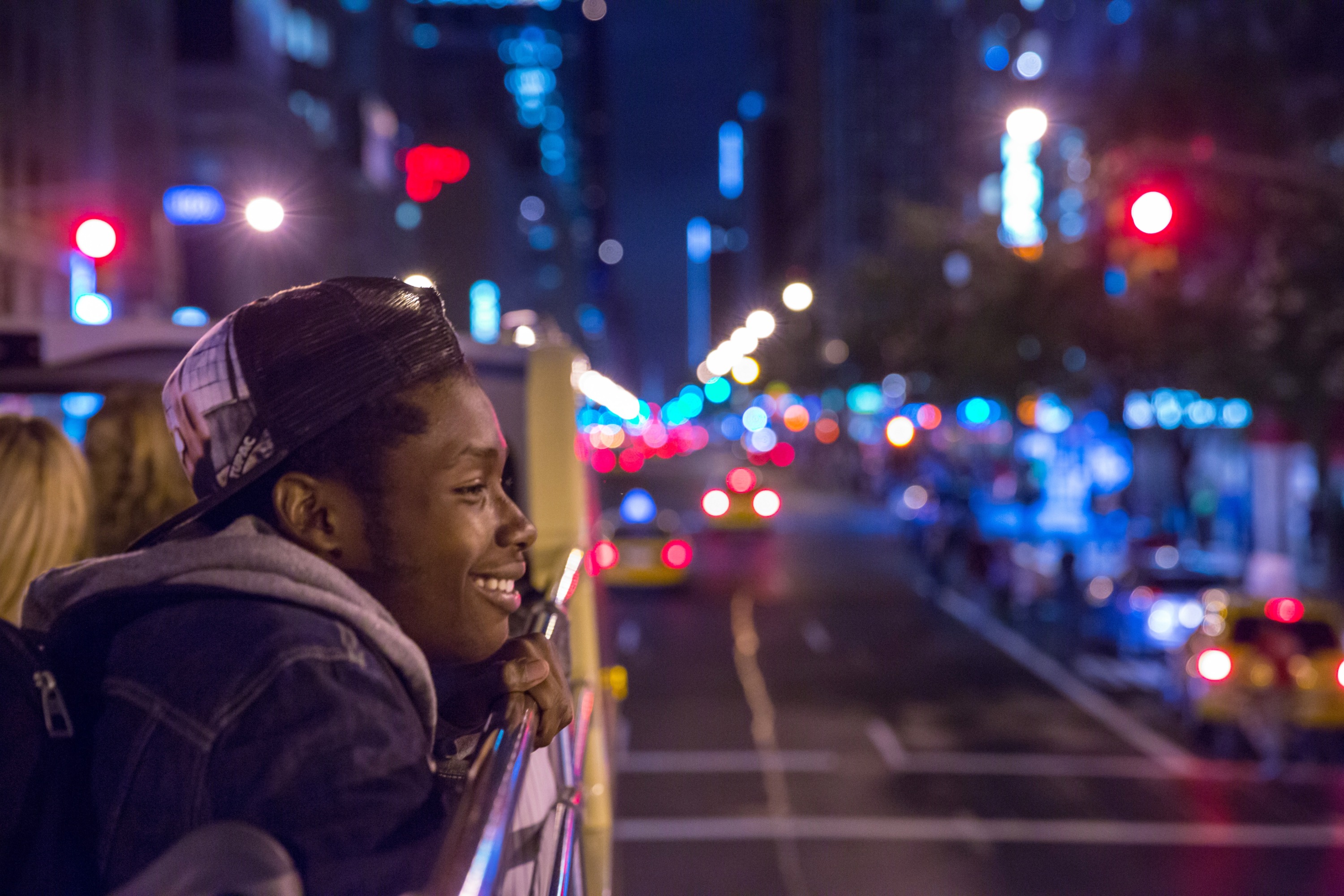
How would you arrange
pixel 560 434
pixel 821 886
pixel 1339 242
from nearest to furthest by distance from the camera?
pixel 560 434 → pixel 821 886 → pixel 1339 242

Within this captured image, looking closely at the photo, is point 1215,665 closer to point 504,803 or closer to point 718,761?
point 718,761

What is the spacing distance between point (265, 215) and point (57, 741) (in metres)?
6.13

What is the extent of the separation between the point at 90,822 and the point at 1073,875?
29.7ft

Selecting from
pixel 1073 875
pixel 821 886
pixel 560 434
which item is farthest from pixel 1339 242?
pixel 560 434

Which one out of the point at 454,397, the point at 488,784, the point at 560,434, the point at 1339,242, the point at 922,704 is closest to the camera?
the point at 488,784

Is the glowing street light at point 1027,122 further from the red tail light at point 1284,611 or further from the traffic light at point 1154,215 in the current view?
the red tail light at point 1284,611

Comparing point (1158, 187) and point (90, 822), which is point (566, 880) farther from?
point (1158, 187)

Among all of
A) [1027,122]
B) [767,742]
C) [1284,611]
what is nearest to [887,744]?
[767,742]

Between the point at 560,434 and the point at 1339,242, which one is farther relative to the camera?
the point at 1339,242

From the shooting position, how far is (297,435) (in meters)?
1.90

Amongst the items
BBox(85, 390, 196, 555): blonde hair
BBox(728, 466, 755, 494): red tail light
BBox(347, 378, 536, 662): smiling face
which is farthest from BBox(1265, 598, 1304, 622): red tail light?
BBox(728, 466, 755, 494): red tail light

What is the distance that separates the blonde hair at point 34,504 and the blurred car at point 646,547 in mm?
23028

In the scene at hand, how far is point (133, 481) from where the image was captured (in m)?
3.92

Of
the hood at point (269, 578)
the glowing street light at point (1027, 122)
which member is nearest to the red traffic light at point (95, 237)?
the glowing street light at point (1027, 122)
